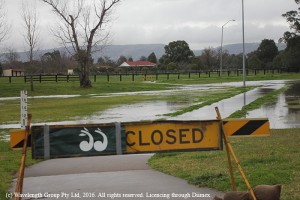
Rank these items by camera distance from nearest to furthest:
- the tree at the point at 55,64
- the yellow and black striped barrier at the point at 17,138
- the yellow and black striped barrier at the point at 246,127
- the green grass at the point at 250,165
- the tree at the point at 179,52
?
the yellow and black striped barrier at the point at 17,138
the yellow and black striped barrier at the point at 246,127
the green grass at the point at 250,165
the tree at the point at 55,64
the tree at the point at 179,52

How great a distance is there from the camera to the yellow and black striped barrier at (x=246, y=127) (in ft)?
19.9

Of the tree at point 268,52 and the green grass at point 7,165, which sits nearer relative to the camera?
the green grass at point 7,165

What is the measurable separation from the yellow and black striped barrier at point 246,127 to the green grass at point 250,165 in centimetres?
95

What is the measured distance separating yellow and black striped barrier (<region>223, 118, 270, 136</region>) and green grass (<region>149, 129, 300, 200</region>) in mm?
950

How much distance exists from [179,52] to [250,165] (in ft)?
426

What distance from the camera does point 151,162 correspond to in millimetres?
9734

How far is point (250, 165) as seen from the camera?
8398 millimetres

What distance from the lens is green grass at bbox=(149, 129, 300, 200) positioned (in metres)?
7.03

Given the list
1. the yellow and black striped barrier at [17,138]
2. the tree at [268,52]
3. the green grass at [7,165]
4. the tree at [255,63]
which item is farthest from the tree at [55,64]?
the yellow and black striped barrier at [17,138]

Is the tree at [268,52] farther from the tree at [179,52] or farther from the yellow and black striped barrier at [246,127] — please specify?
the yellow and black striped barrier at [246,127]

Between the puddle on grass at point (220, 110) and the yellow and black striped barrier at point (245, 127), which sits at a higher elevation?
the yellow and black striped barrier at point (245, 127)

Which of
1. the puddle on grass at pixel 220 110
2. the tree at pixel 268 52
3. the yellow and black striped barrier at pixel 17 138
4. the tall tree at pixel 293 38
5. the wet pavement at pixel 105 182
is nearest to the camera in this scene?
the yellow and black striped barrier at pixel 17 138

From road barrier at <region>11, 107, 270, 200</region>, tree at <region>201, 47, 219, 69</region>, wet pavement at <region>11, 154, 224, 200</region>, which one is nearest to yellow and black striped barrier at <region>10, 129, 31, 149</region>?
road barrier at <region>11, 107, 270, 200</region>

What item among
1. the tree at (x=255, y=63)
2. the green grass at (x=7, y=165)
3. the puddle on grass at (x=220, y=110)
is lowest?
the green grass at (x=7, y=165)
